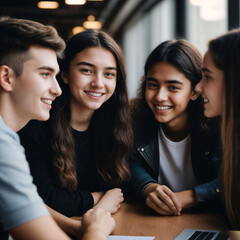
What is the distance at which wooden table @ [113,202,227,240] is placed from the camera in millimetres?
1407

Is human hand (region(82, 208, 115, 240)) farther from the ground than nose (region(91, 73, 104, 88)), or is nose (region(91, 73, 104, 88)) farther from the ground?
nose (region(91, 73, 104, 88))

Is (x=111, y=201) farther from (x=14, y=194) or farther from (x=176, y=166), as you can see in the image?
(x=14, y=194)

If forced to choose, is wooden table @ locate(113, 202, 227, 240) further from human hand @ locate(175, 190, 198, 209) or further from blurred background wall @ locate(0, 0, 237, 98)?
blurred background wall @ locate(0, 0, 237, 98)

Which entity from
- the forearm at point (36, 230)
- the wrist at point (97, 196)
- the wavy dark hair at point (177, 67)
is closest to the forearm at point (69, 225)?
the wrist at point (97, 196)

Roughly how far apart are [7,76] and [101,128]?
0.79m

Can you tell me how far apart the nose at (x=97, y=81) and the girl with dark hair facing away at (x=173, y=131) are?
0.29 meters

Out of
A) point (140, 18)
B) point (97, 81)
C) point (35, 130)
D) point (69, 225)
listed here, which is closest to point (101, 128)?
point (97, 81)

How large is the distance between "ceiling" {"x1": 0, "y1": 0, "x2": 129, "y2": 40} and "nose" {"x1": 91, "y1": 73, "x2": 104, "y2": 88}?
638cm

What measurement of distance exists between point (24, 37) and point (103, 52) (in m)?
0.61

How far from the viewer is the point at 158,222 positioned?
1530mm

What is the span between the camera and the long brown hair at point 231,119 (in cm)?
140

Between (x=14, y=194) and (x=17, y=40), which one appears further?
(x=17, y=40)

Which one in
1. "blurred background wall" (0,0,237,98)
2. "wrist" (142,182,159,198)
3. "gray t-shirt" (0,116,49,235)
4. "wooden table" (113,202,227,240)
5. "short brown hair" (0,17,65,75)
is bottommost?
"wooden table" (113,202,227,240)

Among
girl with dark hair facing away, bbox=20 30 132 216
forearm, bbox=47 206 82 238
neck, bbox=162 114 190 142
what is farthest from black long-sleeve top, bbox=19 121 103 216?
neck, bbox=162 114 190 142
